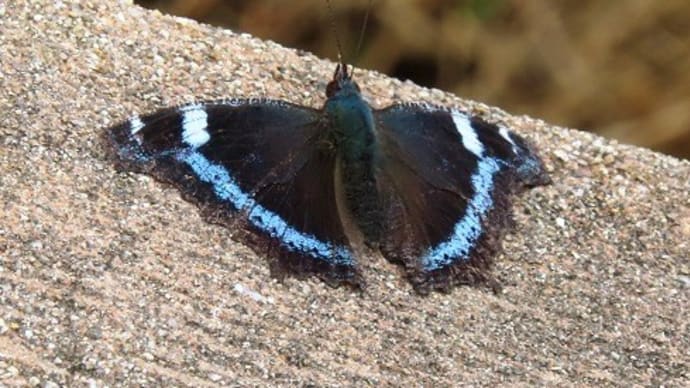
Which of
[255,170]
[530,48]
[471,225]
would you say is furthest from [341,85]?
[530,48]

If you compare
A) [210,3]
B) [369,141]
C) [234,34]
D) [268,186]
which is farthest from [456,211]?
[210,3]

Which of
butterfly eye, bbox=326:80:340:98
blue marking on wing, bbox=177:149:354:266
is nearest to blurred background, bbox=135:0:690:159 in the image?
butterfly eye, bbox=326:80:340:98

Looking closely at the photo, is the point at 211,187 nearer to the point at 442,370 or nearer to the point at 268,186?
the point at 268,186

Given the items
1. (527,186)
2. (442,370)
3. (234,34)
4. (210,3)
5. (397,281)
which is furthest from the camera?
(210,3)

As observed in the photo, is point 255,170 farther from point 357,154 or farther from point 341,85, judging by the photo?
point 341,85

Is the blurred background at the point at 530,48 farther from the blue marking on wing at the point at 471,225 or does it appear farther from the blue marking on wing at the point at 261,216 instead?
the blue marking on wing at the point at 261,216

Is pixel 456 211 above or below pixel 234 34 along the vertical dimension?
below
